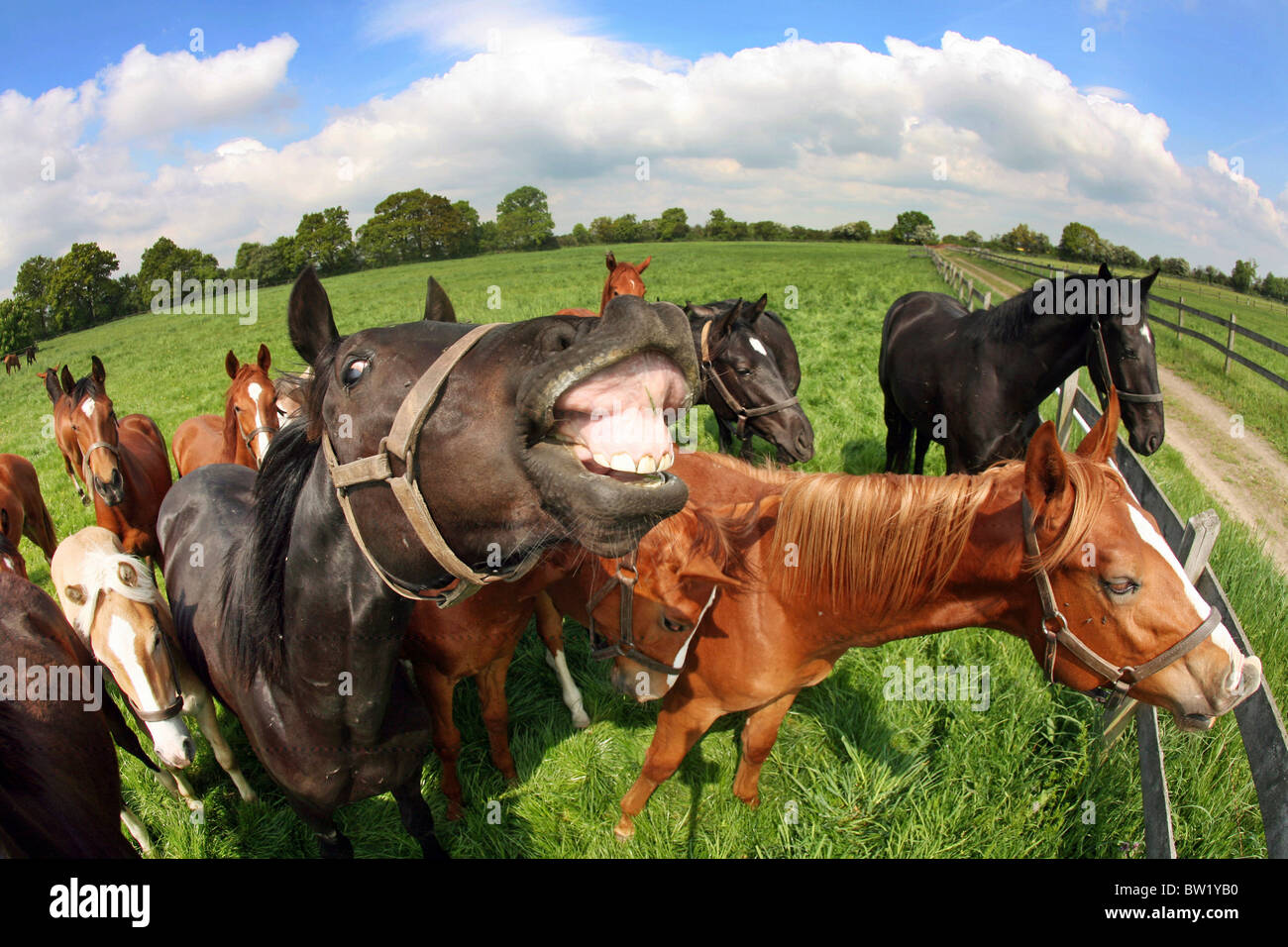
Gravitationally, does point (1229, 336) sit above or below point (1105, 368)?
above

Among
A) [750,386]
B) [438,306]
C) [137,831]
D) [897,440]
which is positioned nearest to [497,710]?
[137,831]

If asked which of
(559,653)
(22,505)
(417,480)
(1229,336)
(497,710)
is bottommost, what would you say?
(497,710)

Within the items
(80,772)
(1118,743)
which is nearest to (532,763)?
(80,772)

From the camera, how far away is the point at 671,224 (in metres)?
71.0

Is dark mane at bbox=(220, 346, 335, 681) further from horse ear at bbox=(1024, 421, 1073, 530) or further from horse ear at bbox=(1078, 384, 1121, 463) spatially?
horse ear at bbox=(1078, 384, 1121, 463)

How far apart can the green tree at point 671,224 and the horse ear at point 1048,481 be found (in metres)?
74.2

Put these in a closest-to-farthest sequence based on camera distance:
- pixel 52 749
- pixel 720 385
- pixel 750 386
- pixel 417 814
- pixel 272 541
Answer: pixel 272 541
pixel 52 749
pixel 417 814
pixel 750 386
pixel 720 385

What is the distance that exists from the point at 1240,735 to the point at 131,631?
5.01 metres

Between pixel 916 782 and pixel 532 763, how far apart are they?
2.21m

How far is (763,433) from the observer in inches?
229

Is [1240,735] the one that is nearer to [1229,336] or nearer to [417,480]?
[417,480]

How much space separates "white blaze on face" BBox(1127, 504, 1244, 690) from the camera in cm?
187

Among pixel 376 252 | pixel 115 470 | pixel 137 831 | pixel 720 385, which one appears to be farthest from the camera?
pixel 376 252
